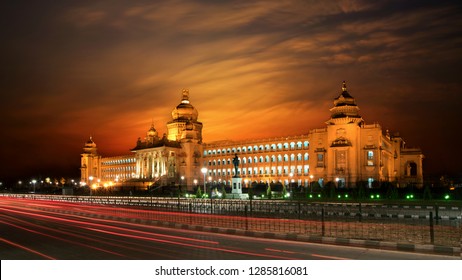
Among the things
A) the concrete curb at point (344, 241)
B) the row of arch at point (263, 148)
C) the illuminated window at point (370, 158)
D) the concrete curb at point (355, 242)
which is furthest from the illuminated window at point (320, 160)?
the concrete curb at point (355, 242)

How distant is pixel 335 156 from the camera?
262ft

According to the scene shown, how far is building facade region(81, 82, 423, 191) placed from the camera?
78875 mm

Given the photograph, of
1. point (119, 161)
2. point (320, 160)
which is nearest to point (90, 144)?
point (119, 161)

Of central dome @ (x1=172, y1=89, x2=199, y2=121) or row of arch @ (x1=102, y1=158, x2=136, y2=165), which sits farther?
row of arch @ (x1=102, y1=158, x2=136, y2=165)

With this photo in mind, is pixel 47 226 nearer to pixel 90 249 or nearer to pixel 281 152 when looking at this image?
pixel 90 249

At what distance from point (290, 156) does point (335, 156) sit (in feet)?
62.4

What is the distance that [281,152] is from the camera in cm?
10038

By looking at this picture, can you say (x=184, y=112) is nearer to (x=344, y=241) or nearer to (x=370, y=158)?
(x=370, y=158)

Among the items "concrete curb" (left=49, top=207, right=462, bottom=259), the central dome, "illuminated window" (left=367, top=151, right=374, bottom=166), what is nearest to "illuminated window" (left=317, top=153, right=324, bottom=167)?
"illuminated window" (left=367, top=151, right=374, bottom=166)

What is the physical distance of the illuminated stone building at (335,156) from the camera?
78.4 m

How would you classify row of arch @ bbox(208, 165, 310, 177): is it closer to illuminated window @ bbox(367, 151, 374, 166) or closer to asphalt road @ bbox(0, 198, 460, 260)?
illuminated window @ bbox(367, 151, 374, 166)

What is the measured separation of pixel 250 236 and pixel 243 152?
88971mm

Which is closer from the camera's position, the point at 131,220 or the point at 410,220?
the point at 410,220
